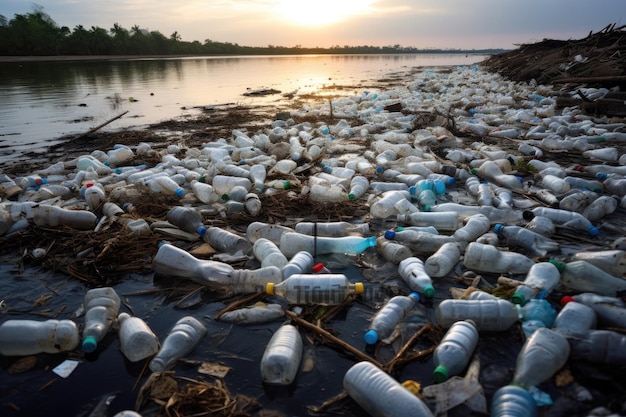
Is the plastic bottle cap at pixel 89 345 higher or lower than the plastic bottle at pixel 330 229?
lower

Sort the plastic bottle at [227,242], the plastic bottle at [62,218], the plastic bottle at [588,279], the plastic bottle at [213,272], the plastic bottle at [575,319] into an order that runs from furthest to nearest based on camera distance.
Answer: the plastic bottle at [62,218] < the plastic bottle at [227,242] < the plastic bottle at [213,272] < the plastic bottle at [588,279] < the plastic bottle at [575,319]

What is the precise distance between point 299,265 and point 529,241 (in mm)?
2241

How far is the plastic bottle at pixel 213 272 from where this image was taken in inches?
117

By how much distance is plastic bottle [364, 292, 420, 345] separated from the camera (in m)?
2.37

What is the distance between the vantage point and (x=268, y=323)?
8.66ft

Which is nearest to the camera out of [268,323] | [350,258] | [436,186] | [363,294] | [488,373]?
[488,373]

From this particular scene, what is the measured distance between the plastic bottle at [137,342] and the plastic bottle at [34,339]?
36 centimetres

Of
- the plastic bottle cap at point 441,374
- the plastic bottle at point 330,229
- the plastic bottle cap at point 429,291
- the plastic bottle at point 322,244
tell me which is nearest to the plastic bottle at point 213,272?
the plastic bottle at point 322,244

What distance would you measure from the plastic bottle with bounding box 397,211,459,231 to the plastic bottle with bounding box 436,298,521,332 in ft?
4.82

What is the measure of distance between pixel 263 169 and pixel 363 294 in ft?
10.8

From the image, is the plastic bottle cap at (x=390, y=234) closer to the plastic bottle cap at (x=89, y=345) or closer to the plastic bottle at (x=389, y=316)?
the plastic bottle at (x=389, y=316)

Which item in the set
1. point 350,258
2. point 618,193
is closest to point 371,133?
point 618,193

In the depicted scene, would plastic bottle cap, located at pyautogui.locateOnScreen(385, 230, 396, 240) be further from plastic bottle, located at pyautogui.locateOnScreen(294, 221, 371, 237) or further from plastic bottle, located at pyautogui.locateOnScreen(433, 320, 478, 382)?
plastic bottle, located at pyautogui.locateOnScreen(433, 320, 478, 382)

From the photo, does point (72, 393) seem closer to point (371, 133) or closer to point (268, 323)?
point (268, 323)
